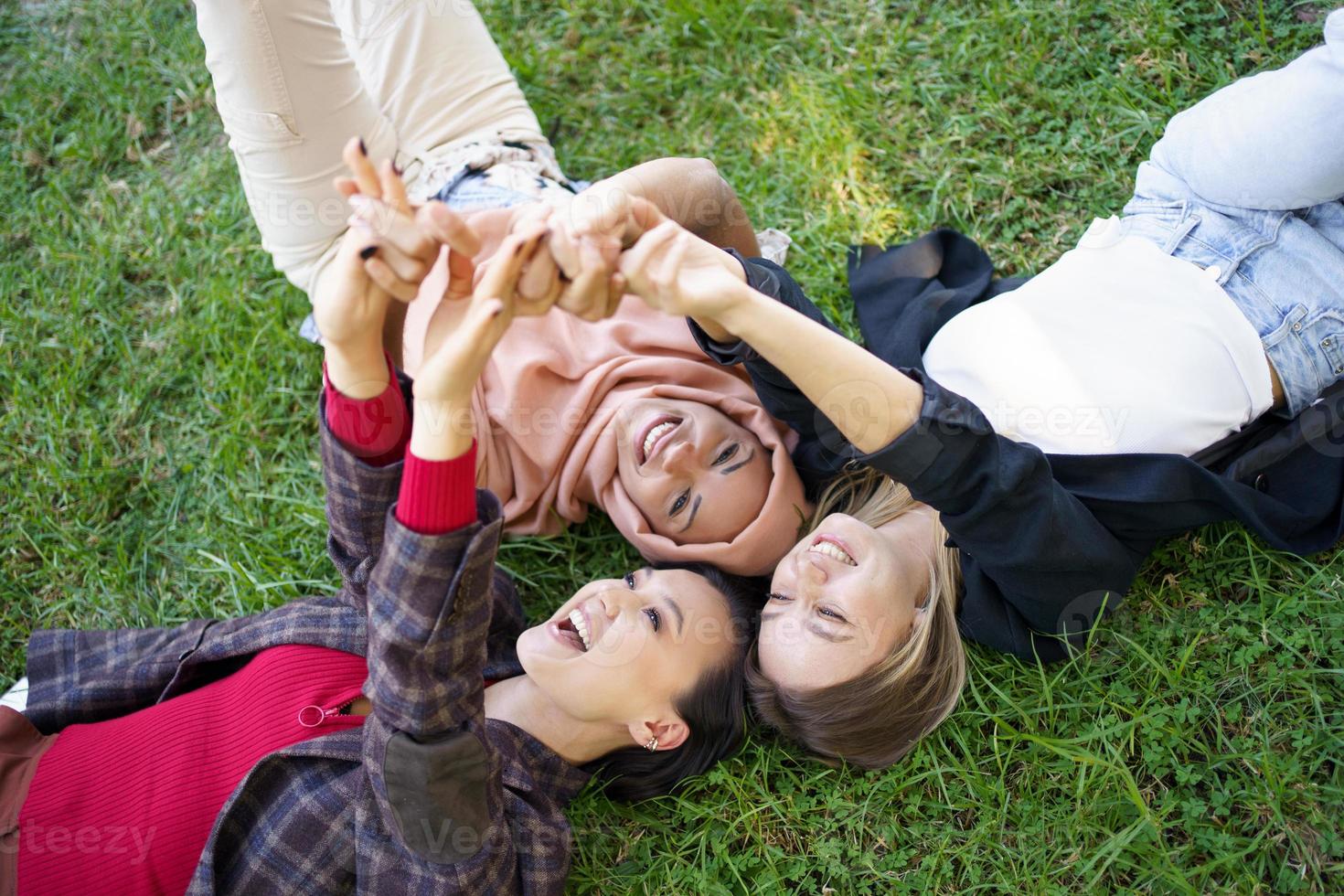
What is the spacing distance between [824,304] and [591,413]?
0.99 meters

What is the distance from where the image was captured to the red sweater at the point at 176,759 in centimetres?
230

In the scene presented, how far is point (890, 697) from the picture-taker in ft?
8.16

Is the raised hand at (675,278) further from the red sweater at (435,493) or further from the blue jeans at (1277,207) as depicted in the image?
the blue jeans at (1277,207)

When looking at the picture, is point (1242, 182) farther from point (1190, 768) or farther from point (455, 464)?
point (455, 464)

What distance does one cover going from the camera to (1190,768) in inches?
97.6


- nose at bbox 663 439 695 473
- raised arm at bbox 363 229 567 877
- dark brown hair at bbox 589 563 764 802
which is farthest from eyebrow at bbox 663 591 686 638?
raised arm at bbox 363 229 567 877

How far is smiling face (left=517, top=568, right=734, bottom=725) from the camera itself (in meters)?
2.42

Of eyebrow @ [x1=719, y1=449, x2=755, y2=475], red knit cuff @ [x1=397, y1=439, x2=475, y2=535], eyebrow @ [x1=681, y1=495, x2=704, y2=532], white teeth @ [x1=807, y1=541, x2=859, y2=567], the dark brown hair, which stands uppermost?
red knit cuff @ [x1=397, y1=439, x2=475, y2=535]

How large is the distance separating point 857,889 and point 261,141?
278 centimetres

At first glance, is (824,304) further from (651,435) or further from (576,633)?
(576,633)

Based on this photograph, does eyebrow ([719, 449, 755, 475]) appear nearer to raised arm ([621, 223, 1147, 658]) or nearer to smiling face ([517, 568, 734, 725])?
smiling face ([517, 568, 734, 725])

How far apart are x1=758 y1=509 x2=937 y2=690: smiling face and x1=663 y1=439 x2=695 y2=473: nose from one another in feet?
1.25

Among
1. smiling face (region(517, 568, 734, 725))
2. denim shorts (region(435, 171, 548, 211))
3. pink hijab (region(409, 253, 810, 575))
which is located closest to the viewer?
smiling face (region(517, 568, 734, 725))

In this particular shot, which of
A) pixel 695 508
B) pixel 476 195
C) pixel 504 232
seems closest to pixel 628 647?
pixel 695 508
